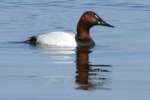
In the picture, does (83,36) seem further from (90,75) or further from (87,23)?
(90,75)

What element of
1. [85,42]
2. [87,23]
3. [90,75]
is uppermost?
[87,23]

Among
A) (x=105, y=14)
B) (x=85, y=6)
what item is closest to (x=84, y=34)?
(x=105, y=14)

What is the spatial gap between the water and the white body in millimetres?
390

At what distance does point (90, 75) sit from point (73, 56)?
251cm

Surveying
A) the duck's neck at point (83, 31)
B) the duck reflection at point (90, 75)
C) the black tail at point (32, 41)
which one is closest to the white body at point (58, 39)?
the black tail at point (32, 41)

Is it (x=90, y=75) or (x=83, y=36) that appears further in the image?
(x=83, y=36)

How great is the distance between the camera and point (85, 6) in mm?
23531

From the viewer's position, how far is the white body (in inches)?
663

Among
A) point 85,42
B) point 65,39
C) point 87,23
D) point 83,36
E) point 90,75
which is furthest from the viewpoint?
point 87,23

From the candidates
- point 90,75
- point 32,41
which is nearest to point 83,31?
point 32,41

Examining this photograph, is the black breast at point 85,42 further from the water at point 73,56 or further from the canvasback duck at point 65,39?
the water at point 73,56

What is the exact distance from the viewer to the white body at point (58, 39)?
1683cm

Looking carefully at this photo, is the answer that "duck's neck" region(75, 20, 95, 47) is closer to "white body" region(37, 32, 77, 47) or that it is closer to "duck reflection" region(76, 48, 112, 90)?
"white body" region(37, 32, 77, 47)

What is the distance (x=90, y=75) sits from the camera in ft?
41.6
